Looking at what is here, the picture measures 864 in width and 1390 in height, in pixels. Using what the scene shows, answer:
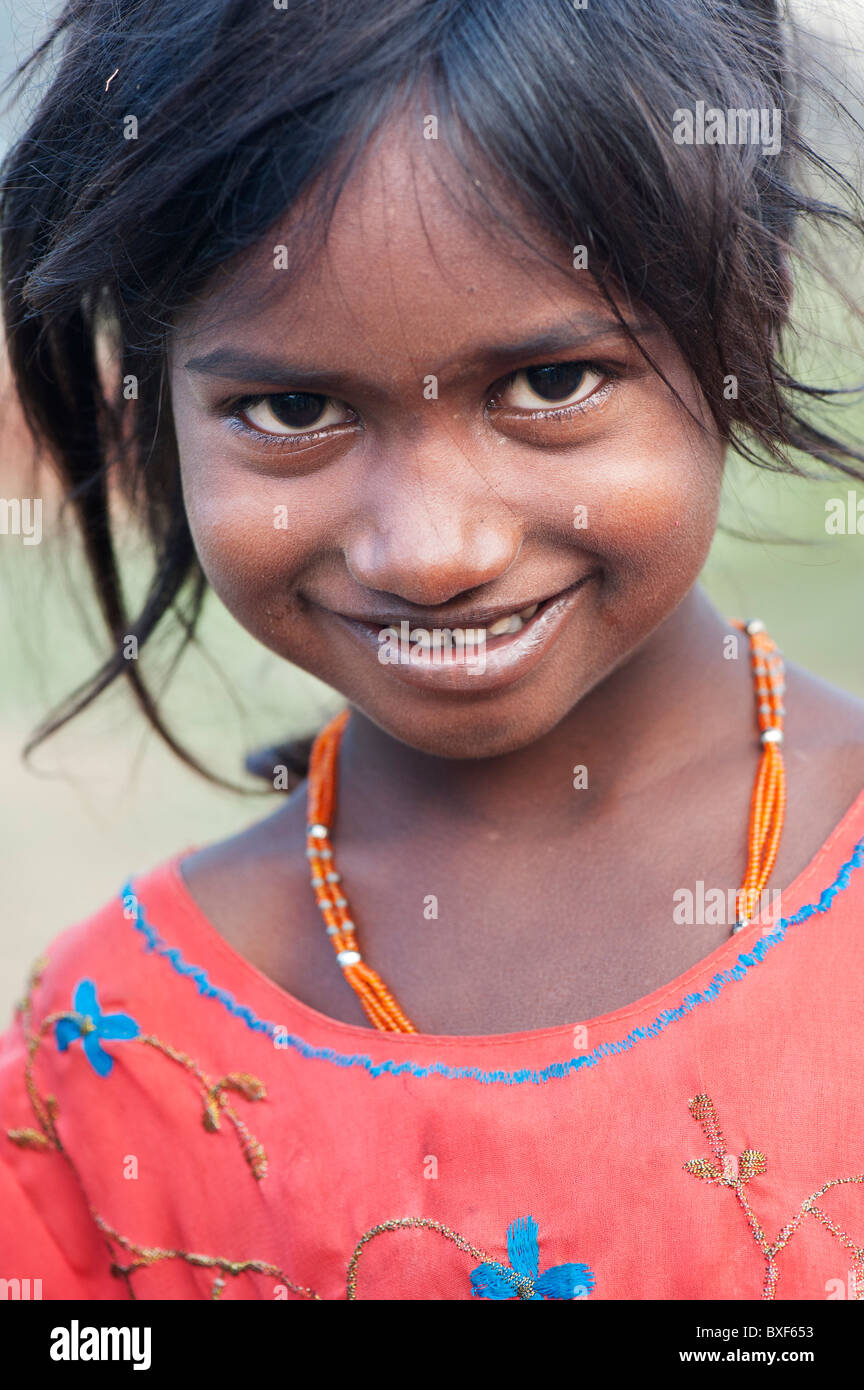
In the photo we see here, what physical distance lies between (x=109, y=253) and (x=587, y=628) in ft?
1.49

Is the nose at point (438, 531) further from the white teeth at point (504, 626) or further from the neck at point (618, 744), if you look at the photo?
the neck at point (618, 744)

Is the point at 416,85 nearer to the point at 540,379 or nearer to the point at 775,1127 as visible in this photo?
the point at 540,379

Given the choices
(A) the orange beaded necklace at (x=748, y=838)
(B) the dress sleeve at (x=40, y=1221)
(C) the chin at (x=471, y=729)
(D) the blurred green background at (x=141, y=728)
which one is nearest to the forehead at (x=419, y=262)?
(C) the chin at (x=471, y=729)

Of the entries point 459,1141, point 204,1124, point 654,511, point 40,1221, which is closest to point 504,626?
point 654,511

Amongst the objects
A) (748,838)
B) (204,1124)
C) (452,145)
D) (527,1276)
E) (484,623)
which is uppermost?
(452,145)

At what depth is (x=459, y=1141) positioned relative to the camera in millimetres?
1107

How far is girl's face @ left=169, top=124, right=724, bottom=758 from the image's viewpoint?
956mm

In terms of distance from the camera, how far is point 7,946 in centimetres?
347

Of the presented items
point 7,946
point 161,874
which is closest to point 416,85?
point 161,874

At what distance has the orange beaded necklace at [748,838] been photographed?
1.14 m

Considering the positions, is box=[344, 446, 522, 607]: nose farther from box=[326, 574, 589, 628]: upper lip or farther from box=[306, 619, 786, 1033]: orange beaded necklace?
box=[306, 619, 786, 1033]: orange beaded necklace

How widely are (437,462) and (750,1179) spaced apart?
0.55m

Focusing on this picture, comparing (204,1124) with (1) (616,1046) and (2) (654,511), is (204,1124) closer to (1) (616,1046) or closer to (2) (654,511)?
(1) (616,1046)

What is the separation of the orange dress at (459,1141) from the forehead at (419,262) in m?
0.47
